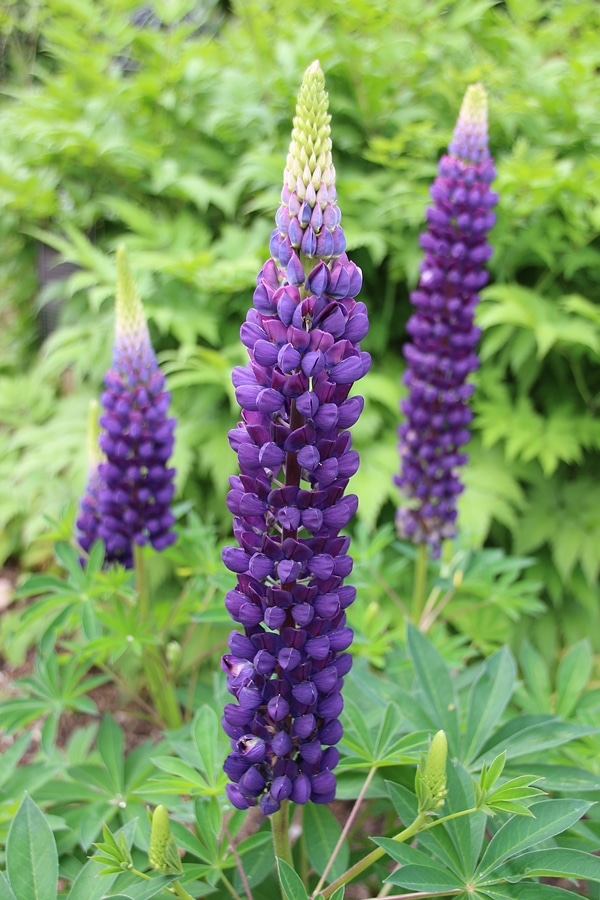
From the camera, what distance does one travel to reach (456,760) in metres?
1.41

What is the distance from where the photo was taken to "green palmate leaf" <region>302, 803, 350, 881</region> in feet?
4.35

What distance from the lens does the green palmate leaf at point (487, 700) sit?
1.42 metres

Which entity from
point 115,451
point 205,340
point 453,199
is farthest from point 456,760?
point 205,340

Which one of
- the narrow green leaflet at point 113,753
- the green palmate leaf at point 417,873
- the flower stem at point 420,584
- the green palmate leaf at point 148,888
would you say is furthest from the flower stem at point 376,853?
the flower stem at point 420,584

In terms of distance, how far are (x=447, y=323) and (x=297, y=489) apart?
1169 mm

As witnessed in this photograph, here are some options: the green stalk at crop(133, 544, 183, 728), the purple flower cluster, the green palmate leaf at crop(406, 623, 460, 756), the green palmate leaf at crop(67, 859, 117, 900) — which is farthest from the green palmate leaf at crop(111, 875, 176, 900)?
the purple flower cluster

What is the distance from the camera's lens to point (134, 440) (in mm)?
1817

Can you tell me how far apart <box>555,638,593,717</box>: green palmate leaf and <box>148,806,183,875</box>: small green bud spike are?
41.5 inches

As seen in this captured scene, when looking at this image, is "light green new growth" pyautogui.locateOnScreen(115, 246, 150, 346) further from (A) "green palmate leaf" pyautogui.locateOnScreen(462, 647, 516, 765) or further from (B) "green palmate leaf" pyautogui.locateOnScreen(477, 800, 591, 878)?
(B) "green palmate leaf" pyautogui.locateOnScreen(477, 800, 591, 878)

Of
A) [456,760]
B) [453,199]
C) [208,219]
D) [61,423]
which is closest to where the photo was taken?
[456,760]

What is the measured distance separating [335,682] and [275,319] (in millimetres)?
588

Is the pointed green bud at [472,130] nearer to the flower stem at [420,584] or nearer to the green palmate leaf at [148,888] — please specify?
the flower stem at [420,584]

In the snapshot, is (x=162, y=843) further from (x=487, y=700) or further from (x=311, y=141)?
(x=311, y=141)

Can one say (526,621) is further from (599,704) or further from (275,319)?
(275,319)
